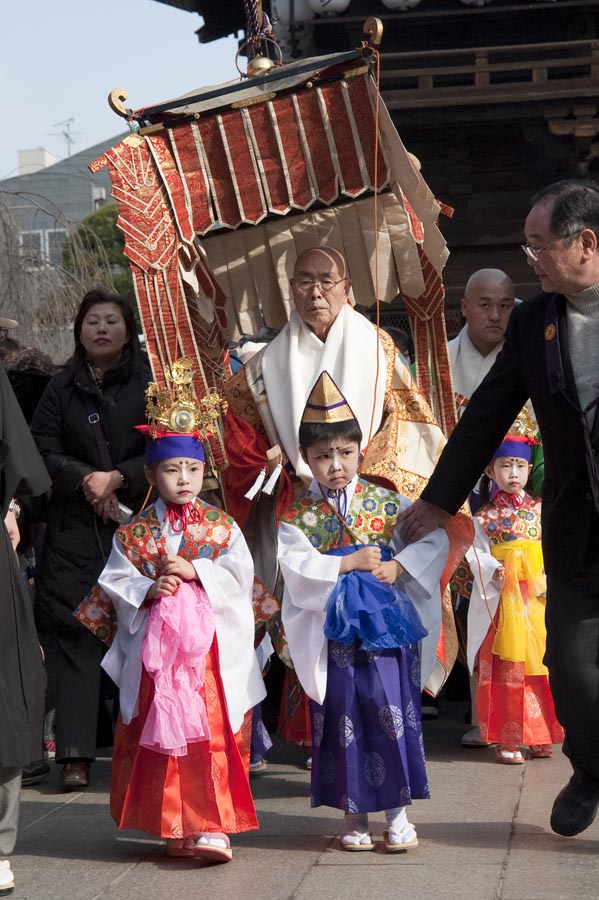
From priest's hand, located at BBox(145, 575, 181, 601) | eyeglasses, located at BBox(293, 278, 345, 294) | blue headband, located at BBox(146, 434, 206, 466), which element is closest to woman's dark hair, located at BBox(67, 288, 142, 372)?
eyeglasses, located at BBox(293, 278, 345, 294)

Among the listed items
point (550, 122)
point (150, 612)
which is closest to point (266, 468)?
point (150, 612)

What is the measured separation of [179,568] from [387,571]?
0.67 meters

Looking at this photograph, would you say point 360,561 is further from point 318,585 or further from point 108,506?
point 108,506

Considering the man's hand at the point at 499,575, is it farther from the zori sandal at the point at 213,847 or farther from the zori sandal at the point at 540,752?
the zori sandal at the point at 213,847

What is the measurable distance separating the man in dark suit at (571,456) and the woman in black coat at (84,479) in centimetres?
199

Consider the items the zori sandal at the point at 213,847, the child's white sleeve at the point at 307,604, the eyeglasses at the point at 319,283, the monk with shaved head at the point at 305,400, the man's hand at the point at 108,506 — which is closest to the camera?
the zori sandal at the point at 213,847

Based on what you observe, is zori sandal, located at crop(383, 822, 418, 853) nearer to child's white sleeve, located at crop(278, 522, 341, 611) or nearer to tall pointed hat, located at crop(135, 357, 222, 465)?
child's white sleeve, located at crop(278, 522, 341, 611)

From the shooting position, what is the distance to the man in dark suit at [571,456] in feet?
12.9

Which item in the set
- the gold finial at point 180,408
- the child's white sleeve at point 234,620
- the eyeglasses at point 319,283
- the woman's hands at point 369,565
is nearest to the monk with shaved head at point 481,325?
the eyeglasses at point 319,283

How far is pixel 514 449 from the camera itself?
5777 millimetres

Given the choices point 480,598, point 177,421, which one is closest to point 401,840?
point 177,421

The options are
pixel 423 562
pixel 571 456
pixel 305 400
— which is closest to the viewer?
pixel 571 456


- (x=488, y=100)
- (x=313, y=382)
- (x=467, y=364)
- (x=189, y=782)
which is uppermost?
(x=488, y=100)

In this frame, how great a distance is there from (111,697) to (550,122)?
20.8ft
